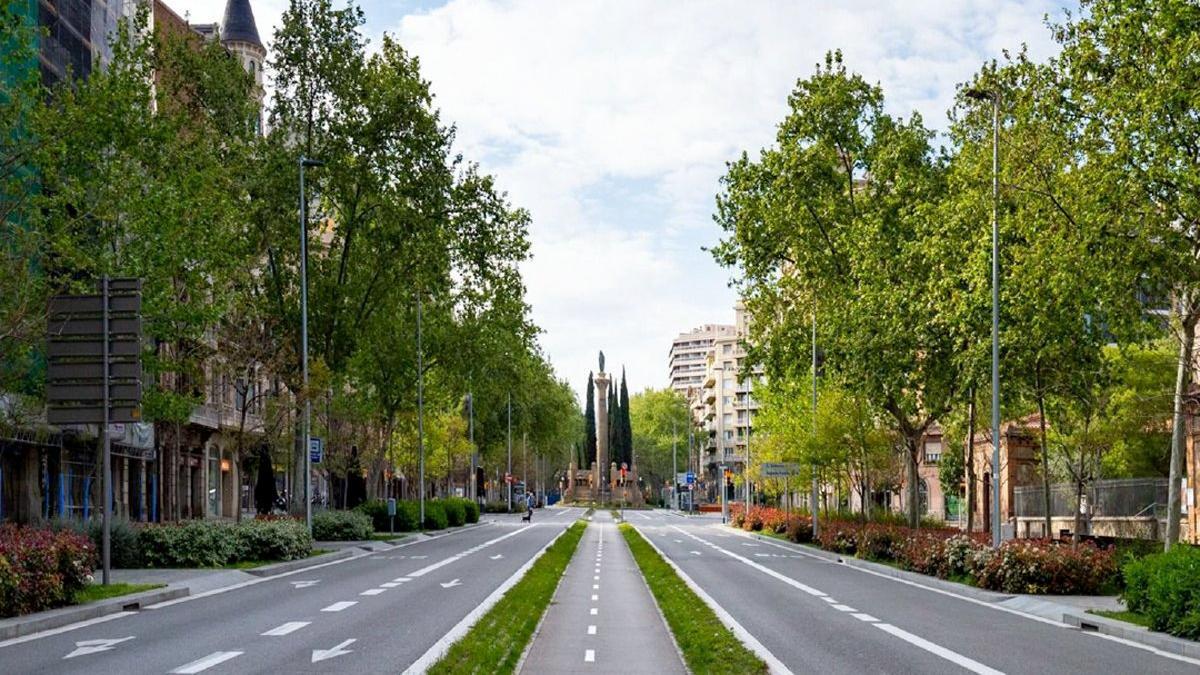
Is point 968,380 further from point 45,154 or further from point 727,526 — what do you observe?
point 727,526

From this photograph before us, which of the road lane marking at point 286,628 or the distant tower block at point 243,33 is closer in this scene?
the road lane marking at point 286,628

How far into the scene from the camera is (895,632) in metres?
19.5

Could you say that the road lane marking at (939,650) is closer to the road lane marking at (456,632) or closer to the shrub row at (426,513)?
the road lane marking at (456,632)

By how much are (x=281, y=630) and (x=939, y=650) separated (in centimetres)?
873

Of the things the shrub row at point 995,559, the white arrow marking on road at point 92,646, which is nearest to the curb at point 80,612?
the white arrow marking on road at point 92,646

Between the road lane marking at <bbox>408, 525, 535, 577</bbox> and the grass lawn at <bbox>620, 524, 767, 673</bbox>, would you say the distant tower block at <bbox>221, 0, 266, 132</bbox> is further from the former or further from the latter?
the grass lawn at <bbox>620, 524, 767, 673</bbox>

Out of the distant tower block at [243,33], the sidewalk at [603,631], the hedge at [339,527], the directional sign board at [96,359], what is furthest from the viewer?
the distant tower block at [243,33]

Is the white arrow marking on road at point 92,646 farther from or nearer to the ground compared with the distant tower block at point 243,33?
nearer to the ground

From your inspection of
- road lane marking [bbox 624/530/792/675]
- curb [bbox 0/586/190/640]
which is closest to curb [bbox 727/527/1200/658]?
road lane marking [bbox 624/530/792/675]

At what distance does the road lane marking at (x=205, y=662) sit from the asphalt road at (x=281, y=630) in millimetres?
11

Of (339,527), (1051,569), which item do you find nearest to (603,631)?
(1051,569)

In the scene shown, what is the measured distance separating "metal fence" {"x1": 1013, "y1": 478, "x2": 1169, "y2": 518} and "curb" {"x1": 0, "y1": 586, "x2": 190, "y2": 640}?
104ft

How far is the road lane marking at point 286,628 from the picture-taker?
17.9 m

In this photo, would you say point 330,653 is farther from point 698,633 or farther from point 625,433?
point 625,433
